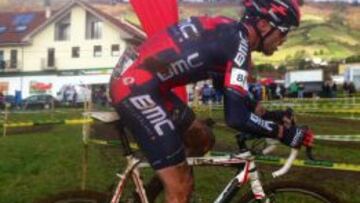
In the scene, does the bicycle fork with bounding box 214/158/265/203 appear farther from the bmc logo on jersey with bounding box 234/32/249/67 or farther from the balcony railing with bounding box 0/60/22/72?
the balcony railing with bounding box 0/60/22/72

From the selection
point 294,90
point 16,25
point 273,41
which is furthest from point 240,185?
point 16,25

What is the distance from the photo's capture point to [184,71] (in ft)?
17.5

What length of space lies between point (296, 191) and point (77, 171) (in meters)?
7.49

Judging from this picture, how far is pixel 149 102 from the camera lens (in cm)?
537

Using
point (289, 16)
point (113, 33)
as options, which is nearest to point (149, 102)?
point (289, 16)

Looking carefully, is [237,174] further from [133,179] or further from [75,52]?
[75,52]

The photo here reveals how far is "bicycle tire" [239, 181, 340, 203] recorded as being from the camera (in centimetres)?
530

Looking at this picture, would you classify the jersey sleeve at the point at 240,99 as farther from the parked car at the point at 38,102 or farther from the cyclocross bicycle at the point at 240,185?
the parked car at the point at 38,102

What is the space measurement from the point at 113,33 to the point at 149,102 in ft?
281

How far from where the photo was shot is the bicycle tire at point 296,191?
530cm

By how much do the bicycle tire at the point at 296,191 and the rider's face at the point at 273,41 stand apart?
0.97m

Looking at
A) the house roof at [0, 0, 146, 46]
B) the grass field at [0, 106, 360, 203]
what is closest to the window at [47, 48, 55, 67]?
the house roof at [0, 0, 146, 46]

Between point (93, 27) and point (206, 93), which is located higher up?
point (93, 27)

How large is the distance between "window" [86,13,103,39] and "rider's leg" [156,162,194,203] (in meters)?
86.1
